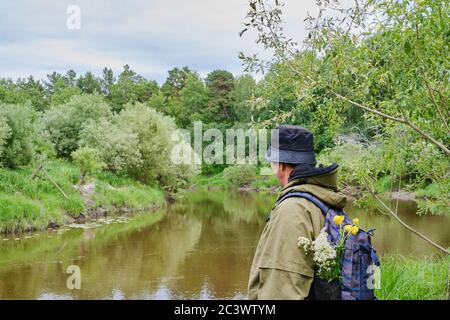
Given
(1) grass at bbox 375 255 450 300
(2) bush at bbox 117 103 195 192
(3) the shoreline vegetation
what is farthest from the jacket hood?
(2) bush at bbox 117 103 195 192

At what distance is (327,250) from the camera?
2256 millimetres

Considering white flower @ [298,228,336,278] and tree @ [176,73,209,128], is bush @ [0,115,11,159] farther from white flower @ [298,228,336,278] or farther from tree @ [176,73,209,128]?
tree @ [176,73,209,128]

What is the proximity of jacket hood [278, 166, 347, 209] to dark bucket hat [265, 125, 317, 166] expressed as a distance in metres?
0.11

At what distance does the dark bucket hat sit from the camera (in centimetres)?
255

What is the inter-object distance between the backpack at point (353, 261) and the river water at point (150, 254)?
7.75 meters

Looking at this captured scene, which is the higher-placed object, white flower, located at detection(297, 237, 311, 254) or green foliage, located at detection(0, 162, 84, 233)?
white flower, located at detection(297, 237, 311, 254)

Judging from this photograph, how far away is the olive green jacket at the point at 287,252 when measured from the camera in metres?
2.23

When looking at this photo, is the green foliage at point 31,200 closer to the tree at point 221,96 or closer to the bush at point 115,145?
the bush at point 115,145

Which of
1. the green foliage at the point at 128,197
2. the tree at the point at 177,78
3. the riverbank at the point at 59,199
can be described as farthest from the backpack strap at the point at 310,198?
the tree at the point at 177,78

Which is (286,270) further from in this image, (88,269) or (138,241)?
(138,241)

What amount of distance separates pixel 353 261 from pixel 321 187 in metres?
0.38

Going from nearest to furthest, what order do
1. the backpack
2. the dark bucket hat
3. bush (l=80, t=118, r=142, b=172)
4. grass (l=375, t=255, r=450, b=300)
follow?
the backpack
the dark bucket hat
grass (l=375, t=255, r=450, b=300)
bush (l=80, t=118, r=142, b=172)
